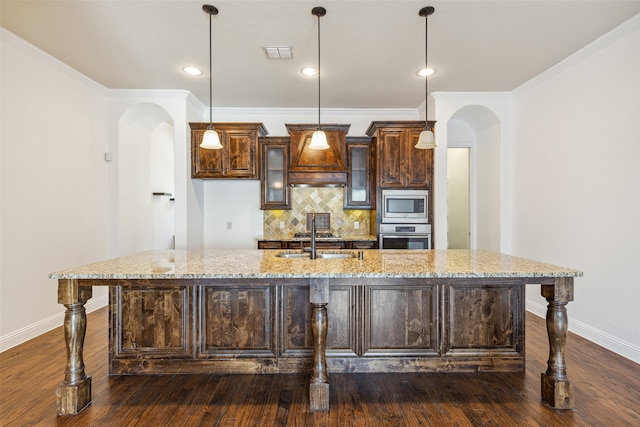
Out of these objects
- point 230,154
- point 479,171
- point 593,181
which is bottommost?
point 593,181

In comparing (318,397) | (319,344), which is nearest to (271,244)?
(319,344)

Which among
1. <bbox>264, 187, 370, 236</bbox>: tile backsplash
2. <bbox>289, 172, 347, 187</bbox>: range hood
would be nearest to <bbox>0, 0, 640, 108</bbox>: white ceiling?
<bbox>289, 172, 347, 187</bbox>: range hood

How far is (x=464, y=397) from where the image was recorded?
84.7 inches

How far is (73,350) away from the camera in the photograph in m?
2.02

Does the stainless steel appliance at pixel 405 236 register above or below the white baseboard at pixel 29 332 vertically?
above

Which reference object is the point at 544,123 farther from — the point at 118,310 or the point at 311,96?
the point at 118,310

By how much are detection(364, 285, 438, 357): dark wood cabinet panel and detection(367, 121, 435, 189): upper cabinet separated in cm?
223

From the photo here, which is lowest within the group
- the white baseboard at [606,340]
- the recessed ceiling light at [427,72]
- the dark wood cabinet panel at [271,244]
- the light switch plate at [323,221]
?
the white baseboard at [606,340]

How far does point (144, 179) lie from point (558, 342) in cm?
522

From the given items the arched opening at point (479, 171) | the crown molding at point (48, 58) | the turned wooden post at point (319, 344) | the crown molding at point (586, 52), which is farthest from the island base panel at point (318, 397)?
the crown molding at point (48, 58)

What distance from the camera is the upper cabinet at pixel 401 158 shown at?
14.5ft

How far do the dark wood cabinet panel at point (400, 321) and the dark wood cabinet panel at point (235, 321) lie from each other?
29.1 inches

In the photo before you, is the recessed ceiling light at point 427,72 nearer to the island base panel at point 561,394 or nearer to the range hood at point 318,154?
the range hood at point 318,154

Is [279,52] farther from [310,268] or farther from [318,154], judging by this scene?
[310,268]
